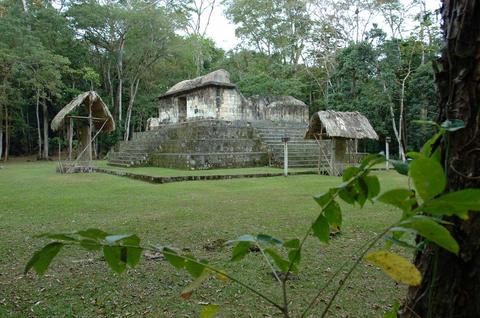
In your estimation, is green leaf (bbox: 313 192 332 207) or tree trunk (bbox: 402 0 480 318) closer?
green leaf (bbox: 313 192 332 207)

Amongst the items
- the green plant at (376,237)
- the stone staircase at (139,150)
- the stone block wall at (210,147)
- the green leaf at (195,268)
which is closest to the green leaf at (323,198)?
the green plant at (376,237)

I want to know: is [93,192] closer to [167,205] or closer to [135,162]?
[167,205]

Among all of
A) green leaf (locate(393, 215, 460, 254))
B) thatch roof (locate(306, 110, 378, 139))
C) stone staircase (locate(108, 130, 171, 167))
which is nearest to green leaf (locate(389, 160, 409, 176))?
green leaf (locate(393, 215, 460, 254))

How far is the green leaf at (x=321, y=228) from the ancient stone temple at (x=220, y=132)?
1144 cm

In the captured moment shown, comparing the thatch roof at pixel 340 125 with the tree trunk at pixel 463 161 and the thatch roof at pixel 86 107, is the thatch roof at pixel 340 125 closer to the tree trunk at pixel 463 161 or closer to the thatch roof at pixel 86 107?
the thatch roof at pixel 86 107

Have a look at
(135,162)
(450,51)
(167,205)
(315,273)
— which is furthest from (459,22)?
(135,162)

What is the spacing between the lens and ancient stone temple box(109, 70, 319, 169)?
43.5 ft

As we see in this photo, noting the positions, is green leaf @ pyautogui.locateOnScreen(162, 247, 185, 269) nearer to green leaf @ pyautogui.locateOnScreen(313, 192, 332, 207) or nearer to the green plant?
the green plant

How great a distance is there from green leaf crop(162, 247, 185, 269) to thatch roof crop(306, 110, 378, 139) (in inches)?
390

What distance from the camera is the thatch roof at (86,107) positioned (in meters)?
12.6

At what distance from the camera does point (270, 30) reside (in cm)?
2725

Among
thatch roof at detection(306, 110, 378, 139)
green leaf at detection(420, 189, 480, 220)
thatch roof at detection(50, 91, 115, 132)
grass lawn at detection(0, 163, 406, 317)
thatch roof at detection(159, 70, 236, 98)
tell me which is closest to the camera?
green leaf at detection(420, 189, 480, 220)

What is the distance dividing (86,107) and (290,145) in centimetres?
755

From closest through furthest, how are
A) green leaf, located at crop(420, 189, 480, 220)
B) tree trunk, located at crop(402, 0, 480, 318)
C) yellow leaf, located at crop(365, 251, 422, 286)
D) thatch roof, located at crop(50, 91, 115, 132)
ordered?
1. green leaf, located at crop(420, 189, 480, 220)
2. yellow leaf, located at crop(365, 251, 422, 286)
3. tree trunk, located at crop(402, 0, 480, 318)
4. thatch roof, located at crop(50, 91, 115, 132)
